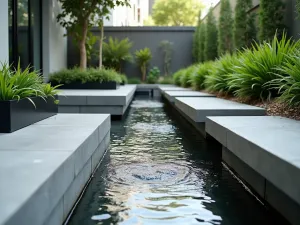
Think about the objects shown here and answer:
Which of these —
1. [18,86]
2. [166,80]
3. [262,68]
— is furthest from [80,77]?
[166,80]

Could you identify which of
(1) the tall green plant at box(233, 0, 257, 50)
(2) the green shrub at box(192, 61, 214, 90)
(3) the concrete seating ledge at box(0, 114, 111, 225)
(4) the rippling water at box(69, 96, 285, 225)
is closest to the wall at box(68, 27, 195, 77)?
(1) the tall green plant at box(233, 0, 257, 50)

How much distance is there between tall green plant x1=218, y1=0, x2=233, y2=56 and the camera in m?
15.0

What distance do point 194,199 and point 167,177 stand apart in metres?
0.59

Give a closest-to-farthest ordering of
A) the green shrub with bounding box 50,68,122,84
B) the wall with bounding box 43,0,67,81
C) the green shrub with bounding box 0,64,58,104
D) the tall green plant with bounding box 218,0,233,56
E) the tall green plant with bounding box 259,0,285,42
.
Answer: the green shrub with bounding box 0,64,58,104, the tall green plant with bounding box 259,0,285,42, the green shrub with bounding box 50,68,122,84, the wall with bounding box 43,0,67,81, the tall green plant with bounding box 218,0,233,56

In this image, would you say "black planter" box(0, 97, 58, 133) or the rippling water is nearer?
the rippling water

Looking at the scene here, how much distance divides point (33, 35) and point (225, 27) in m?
7.48

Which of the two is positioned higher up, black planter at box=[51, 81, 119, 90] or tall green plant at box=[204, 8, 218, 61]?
tall green plant at box=[204, 8, 218, 61]

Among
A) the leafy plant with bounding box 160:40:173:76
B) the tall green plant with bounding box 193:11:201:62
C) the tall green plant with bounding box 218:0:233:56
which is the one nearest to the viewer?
the tall green plant with bounding box 218:0:233:56

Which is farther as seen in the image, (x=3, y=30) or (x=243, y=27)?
(x=243, y=27)

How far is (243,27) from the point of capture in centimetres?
1301

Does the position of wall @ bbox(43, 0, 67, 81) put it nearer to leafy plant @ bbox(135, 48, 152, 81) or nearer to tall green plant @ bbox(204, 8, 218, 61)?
leafy plant @ bbox(135, 48, 152, 81)

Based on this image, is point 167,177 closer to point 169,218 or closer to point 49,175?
point 169,218

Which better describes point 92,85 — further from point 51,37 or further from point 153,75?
point 153,75

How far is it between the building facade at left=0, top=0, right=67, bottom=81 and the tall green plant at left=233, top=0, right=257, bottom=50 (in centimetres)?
584
